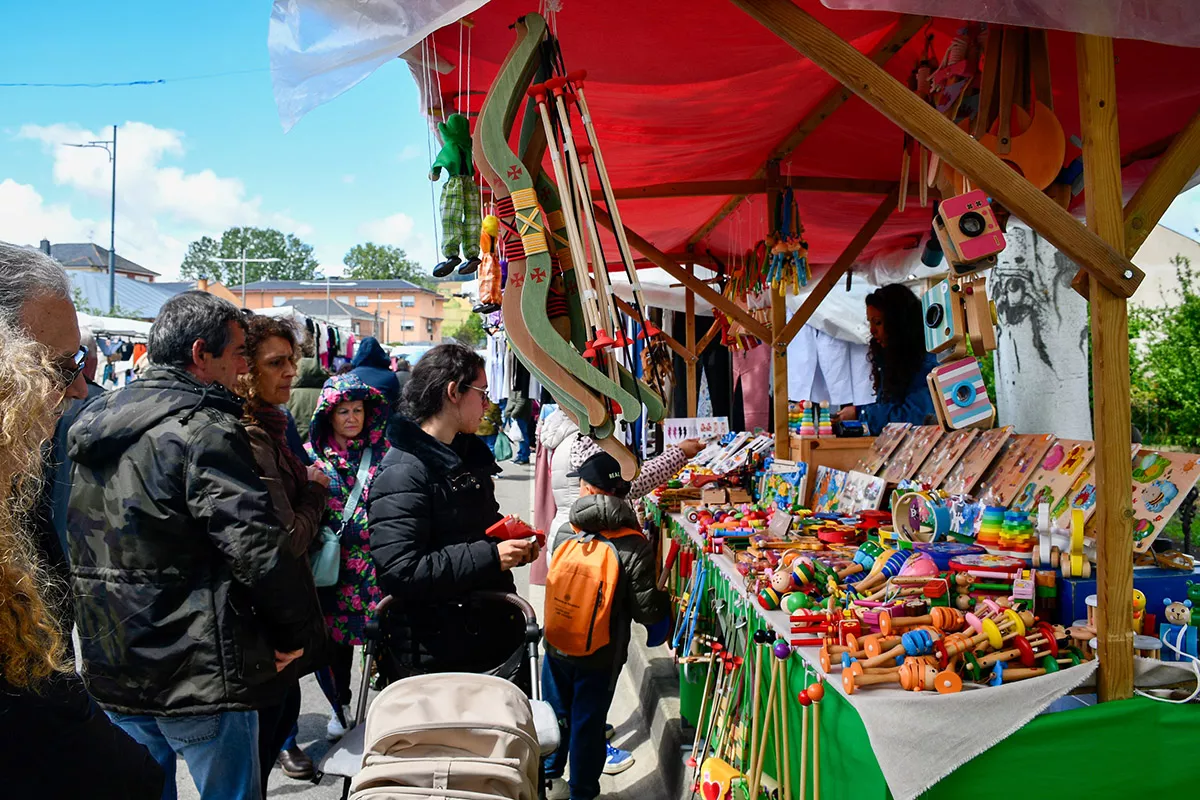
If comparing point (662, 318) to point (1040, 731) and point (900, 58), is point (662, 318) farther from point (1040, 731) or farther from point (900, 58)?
point (1040, 731)

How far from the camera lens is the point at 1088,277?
2.07 m

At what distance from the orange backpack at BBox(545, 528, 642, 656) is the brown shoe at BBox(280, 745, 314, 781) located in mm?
1500

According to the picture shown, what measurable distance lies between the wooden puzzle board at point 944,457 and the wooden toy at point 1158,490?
2.80ft

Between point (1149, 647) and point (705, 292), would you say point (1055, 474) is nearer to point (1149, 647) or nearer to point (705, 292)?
point (1149, 647)

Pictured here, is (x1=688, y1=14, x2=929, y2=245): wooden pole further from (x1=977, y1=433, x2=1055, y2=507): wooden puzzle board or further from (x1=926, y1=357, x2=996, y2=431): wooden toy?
(x1=977, y1=433, x2=1055, y2=507): wooden puzzle board

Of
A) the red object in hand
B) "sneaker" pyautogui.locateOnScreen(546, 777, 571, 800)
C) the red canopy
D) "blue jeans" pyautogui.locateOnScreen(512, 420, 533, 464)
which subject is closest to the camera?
the red canopy

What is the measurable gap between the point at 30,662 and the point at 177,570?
1.26m

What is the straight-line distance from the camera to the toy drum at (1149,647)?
6.75 feet

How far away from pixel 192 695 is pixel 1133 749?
2.39 metres

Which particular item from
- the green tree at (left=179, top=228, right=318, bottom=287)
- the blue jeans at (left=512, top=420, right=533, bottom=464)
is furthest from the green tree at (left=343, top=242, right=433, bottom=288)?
the blue jeans at (left=512, top=420, right=533, bottom=464)

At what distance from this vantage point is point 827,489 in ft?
13.1

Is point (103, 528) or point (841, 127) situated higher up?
point (841, 127)

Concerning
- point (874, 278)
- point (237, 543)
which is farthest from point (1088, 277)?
point (874, 278)

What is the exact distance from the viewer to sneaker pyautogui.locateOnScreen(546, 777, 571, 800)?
369 cm
